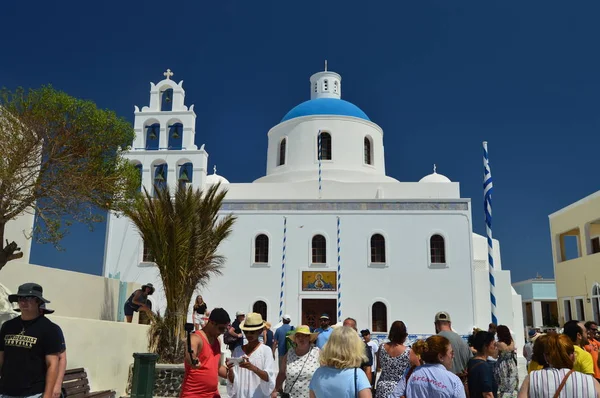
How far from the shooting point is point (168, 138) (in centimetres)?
1919

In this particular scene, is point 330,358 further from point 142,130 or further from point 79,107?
point 142,130

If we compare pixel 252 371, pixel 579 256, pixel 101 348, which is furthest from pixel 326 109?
pixel 252 371

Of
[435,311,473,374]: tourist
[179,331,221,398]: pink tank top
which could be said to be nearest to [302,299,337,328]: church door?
[435,311,473,374]: tourist

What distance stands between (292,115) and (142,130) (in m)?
8.28

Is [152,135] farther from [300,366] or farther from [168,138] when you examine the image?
[300,366]

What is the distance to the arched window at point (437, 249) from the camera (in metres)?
19.2

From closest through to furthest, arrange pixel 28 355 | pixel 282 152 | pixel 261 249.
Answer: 1. pixel 28 355
2. pixel 261 249
3. pixel 282 152

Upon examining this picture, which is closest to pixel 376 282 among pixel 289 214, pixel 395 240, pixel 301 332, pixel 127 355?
pixel 395 240

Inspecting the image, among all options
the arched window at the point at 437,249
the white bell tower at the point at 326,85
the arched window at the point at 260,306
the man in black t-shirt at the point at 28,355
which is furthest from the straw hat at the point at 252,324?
the white bell tower at the point at 326,85

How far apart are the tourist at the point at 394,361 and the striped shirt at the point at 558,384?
1424 millimetres

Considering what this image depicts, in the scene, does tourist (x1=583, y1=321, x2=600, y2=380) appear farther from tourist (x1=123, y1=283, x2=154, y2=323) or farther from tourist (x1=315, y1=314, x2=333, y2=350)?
tourist (x1=123, y1=283, x2=154, y2=323)

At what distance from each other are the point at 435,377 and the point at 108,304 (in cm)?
1191

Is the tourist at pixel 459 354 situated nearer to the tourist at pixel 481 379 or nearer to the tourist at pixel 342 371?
the tourist at pixel 481 379

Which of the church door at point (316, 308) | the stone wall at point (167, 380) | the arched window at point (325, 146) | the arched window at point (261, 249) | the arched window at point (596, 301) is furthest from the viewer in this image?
the arched window at point (325, 146)
